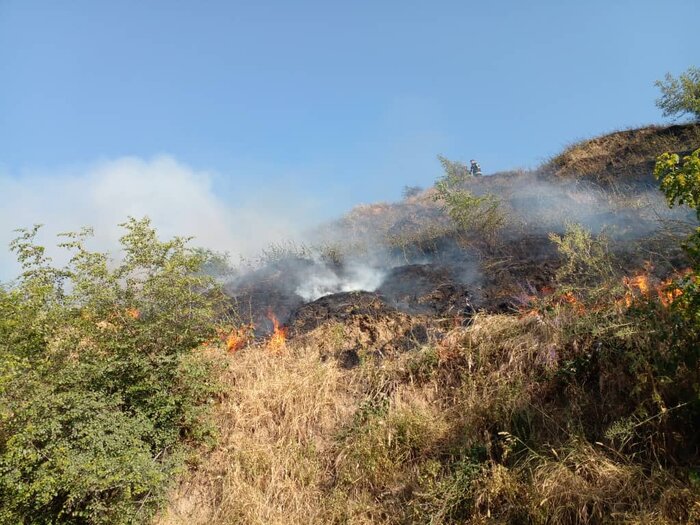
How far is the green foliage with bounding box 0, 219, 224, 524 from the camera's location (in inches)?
181

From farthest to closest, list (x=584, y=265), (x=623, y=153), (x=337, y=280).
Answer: (x=623, y=153)
(x=337, y=280)
(x=584, y=265)

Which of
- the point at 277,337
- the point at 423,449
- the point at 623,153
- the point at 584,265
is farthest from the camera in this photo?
the point at 623,153

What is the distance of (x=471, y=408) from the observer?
539 centimetres

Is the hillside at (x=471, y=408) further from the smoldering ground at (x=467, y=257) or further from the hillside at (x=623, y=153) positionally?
the hillside at (x=623, y=153)

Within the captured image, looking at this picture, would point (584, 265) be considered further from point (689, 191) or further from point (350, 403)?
point (689, 191)

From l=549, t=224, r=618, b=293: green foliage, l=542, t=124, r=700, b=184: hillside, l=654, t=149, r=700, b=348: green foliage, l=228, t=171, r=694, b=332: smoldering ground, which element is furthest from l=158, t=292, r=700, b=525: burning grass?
l=542, t=124, r=700, b=184: hillside

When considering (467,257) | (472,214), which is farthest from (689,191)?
(472,214)

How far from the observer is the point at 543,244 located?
36.9 ft

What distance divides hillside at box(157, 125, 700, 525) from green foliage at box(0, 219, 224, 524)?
0.71 meters

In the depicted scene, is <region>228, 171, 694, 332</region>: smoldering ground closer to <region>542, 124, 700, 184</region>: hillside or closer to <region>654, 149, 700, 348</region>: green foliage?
<region>542, 124, 700, 184</region>: hillside

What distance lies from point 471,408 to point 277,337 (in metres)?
3.93

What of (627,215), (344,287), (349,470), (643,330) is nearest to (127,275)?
(349,470)

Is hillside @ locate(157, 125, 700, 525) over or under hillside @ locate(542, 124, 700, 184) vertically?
under

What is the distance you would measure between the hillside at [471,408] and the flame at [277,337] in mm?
40
